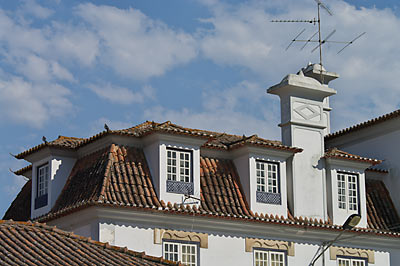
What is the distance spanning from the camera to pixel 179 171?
26.1 meters

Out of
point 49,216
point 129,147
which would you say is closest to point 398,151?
point 129,147

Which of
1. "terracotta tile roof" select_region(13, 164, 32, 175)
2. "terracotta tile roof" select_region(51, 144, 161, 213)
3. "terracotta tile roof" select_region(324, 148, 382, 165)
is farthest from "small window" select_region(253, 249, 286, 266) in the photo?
"terracotta tile roof" select_region(13, 164, 32, 175)

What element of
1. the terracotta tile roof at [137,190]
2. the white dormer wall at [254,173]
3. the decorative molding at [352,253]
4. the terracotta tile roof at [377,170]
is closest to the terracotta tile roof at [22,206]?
the terracotta tile roof at [137,190]

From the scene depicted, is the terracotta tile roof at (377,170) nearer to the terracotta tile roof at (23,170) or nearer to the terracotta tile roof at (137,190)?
the terracotta tile roof at (137,190)

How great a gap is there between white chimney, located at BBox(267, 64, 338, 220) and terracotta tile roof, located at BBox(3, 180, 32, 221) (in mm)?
8365

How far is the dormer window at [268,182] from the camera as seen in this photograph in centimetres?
2728

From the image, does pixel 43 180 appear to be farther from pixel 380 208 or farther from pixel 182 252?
pixel 380 208

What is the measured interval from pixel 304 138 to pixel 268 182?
216 centimetres

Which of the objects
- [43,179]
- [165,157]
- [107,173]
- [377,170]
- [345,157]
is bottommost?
[107,173]

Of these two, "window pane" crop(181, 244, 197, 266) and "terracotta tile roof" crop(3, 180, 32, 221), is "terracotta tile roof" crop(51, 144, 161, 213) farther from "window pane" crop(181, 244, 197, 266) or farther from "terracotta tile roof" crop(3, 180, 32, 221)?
"terracotta tile roof" crop(3, 180, 32, 221)

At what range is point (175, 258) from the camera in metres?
25.2

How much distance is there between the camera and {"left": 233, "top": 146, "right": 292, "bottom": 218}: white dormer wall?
27044mm

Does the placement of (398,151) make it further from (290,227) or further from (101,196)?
(101,196)

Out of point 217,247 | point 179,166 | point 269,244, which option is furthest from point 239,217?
point 179,166
